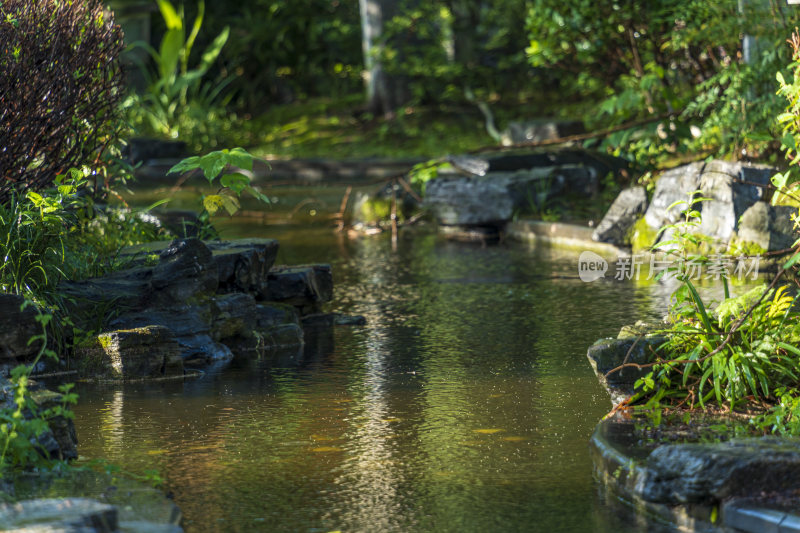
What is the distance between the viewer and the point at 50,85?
8.18 metres

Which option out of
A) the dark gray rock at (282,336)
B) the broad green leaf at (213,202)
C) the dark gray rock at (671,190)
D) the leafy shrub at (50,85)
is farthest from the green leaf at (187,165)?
the dark gray rock at (671,190)

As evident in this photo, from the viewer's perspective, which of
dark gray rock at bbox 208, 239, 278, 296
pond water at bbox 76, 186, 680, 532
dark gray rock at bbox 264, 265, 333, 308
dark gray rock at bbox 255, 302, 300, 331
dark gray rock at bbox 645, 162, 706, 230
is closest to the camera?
pond water at bbox 76, 186, 680, 532

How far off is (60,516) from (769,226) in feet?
26.1

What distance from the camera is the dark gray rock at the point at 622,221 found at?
40.2 ft

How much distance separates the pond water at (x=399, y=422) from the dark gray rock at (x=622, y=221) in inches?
89.7

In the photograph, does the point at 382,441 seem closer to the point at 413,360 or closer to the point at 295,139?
the point at 413,360

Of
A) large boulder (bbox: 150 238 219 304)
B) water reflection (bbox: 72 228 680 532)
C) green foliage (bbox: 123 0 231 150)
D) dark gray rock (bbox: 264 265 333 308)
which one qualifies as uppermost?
green foliage (bbox: 123 0 231 150)

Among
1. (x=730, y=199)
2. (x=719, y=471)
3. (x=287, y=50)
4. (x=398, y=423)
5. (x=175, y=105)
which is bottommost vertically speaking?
(x=398, y=423)

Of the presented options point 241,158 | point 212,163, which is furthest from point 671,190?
point 212,163

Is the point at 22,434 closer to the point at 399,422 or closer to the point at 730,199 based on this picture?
the point at 399,422

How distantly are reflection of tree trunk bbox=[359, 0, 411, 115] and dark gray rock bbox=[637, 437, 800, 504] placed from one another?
1976 centimetres

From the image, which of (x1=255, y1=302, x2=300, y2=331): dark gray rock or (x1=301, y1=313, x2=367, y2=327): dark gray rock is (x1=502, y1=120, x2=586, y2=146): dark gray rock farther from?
(x1=255, y1=302, x2=300, y2=331): dark gray rock

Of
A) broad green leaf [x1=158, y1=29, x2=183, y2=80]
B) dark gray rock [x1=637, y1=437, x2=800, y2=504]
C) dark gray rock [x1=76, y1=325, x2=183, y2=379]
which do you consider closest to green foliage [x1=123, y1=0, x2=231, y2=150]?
broad green leaf [x1=158, y1=29, x2=183, y2=80]

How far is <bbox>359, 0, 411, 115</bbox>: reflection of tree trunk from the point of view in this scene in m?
24.1
